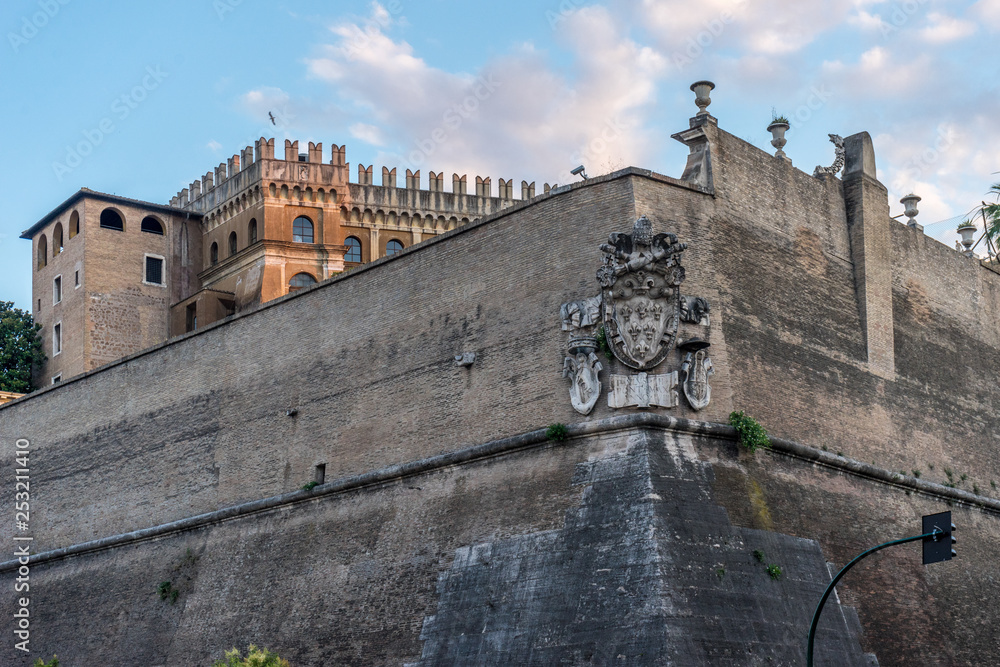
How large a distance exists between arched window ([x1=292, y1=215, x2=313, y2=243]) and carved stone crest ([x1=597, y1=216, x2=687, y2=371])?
21.9m

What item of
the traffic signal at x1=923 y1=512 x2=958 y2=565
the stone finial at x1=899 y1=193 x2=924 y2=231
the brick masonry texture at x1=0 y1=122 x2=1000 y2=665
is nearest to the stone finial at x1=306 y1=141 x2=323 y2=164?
the brick masonry texture at x1=0 y1=122 x2=1000 y2=665

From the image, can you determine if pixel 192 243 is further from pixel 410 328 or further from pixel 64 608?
pixel 410 328

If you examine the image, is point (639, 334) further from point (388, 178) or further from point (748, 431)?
point (388, 178)

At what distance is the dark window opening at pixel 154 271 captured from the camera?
4441cm

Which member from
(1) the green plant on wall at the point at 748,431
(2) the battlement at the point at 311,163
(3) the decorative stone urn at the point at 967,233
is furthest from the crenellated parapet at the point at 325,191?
(1) the green plant on wall at the point at 748,431

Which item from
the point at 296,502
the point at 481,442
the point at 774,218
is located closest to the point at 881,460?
the point at 774,218

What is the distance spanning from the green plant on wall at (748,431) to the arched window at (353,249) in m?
23.4

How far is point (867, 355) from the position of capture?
90.2ft

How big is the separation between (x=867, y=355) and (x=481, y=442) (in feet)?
25.0

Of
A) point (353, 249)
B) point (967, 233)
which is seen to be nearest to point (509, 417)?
point (967, 233)

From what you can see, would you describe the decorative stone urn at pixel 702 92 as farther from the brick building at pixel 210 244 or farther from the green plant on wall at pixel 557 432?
the brick building at pixel 210 244

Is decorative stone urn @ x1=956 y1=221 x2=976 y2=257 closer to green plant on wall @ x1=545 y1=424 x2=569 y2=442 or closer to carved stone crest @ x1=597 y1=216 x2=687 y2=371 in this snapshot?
carved stone crest @ x1=597 y1=216 x2=687 y2=371

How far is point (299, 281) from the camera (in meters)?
42.9

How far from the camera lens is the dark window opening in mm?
44406
